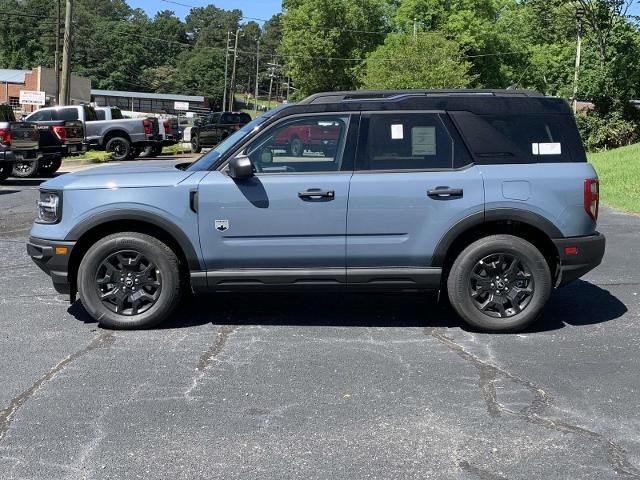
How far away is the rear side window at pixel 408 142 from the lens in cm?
A: 562

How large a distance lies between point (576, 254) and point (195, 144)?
2680cm

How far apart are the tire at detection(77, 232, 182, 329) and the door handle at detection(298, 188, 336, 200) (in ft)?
3.78

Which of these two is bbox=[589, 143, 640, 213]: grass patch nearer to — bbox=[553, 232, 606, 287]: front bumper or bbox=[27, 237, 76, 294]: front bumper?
bbox=[553, 232, 606, 287]: front bumper

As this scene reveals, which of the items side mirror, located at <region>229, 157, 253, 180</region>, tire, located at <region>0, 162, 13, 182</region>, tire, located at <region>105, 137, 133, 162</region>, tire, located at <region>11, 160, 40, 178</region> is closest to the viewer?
side mirror, located at <region>229, 157, 253, 180</region>

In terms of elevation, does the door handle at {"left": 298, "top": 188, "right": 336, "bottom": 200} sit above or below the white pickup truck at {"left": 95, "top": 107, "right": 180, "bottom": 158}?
below

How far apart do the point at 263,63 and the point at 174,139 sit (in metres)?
125

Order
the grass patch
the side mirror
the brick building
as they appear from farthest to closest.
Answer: the brick building
the grass patch
the side mirror

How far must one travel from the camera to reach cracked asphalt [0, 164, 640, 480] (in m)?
3.61

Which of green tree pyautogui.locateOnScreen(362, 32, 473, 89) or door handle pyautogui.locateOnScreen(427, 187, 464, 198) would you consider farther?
green tree pyautogui.locateOnScreen(362, 32, 473, 89)

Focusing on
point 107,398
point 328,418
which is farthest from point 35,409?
point 328,418

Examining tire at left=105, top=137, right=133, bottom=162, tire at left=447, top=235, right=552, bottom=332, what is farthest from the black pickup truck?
tire at left=447, top=235, right=552, bottom=332

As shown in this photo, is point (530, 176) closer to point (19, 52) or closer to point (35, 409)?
point (35, 409)

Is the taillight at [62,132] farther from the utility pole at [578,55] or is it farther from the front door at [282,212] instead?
the utility pole at [578,55]

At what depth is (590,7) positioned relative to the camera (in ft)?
109
